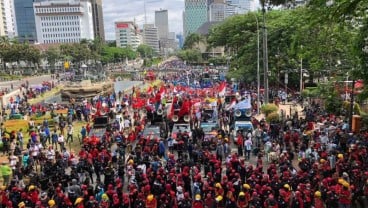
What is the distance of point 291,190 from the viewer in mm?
14797

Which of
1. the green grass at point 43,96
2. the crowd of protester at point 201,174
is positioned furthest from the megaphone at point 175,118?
the green grass at point 43,96

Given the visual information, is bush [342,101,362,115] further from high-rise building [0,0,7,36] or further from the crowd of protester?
high-rise building [0,0,7,36]

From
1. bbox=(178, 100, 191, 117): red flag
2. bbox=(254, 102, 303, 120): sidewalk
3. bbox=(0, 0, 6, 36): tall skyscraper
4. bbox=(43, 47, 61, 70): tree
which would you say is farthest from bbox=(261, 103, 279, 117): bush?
bbox=(0, 0, 6, 36): tall skyscraper

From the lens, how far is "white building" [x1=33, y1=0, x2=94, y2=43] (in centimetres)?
19550

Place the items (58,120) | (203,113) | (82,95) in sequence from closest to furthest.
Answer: (203,113) < (58,120) < (82,95)

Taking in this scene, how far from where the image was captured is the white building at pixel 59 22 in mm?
195500

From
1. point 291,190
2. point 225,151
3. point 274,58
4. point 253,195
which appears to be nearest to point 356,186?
point 291,190

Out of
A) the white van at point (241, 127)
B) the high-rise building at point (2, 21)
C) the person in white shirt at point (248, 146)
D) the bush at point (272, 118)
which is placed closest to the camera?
the person in white shirt at point (248, 146)

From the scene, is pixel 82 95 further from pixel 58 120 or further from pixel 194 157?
pixel 194 157

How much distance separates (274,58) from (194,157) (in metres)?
25.6

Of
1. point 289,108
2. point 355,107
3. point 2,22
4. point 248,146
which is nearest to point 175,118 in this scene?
point 248,146

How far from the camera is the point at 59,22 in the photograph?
19862cm

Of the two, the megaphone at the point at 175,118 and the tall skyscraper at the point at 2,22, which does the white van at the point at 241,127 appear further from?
the tall skyscraper at the point at 2,22

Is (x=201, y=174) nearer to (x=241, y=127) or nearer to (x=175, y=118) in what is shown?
(x=241, y=127)
